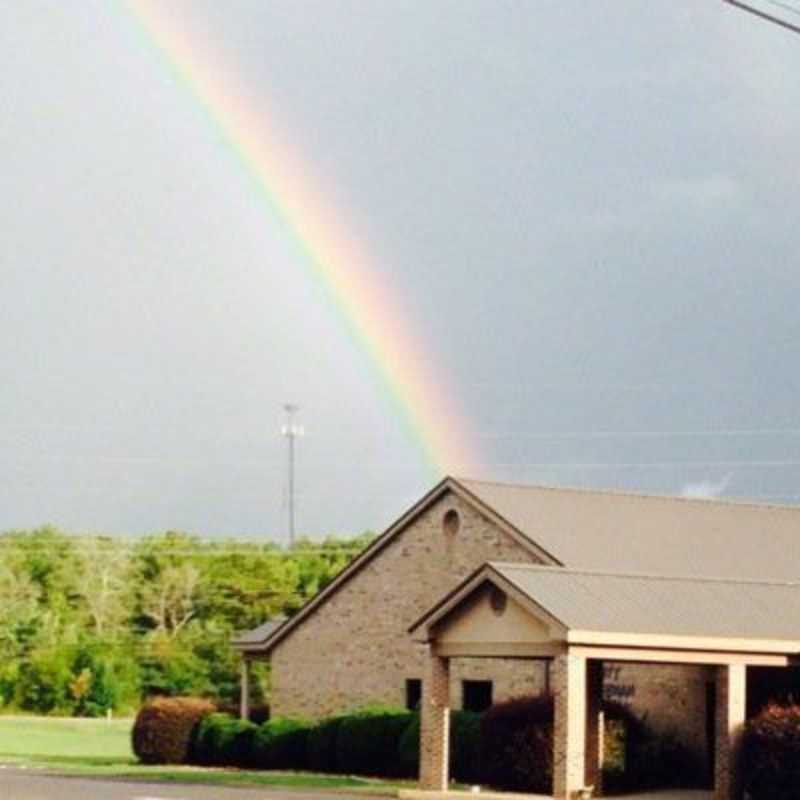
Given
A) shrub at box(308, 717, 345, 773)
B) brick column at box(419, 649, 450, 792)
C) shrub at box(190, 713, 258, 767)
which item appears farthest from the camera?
shrub at box(190, 713, 258, 767)

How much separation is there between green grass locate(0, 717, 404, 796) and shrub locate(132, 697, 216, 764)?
1.84 feet

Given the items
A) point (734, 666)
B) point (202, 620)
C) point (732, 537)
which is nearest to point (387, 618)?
point (732, 537)

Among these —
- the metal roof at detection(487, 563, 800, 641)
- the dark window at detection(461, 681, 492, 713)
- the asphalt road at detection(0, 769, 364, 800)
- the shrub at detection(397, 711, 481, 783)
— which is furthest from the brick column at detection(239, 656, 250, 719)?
the metal roof at detection(487, 563, 800, 641)

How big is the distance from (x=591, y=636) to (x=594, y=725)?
450cm

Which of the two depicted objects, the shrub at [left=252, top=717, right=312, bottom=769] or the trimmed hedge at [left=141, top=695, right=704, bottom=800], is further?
the shrub at [left=252, top=717, right=312, bottom=769]

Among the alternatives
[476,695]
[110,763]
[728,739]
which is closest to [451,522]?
[476,695]

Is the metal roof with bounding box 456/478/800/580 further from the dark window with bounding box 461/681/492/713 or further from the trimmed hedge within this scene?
the trimmed hedge

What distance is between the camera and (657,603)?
135 ft

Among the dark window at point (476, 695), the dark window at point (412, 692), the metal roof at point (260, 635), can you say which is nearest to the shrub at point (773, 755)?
the dark window at point (476, 695)

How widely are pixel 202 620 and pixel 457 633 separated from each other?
93304 millimetres

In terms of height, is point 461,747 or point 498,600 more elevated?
point 498,600

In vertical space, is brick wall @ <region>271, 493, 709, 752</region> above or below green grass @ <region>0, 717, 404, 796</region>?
above

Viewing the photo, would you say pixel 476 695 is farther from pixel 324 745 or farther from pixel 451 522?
pixel 451 522

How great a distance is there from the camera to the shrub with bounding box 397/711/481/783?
45344 millimetres
